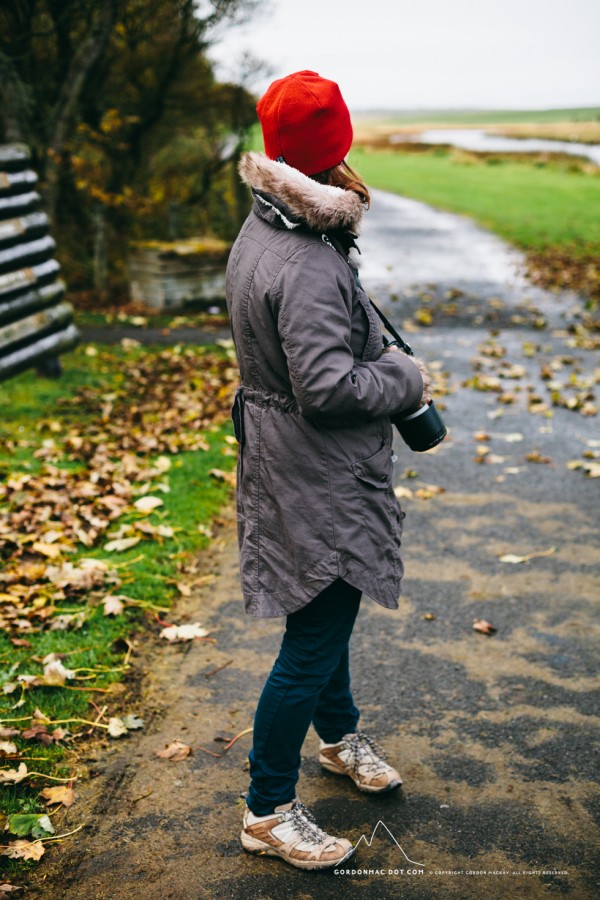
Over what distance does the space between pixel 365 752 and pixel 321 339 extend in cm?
156

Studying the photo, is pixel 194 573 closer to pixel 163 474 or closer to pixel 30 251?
pixel 163 474

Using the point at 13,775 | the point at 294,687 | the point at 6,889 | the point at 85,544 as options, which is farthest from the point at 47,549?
the point at 294,687

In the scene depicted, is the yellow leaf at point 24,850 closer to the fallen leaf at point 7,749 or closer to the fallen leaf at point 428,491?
the fallen leaf at point 7,749

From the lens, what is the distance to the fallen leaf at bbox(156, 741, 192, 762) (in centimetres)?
306

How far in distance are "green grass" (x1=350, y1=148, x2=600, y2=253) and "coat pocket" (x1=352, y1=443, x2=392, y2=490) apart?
1257 centimetres

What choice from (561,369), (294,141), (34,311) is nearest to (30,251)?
(34,311)

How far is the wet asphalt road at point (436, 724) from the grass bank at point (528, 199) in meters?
2.15

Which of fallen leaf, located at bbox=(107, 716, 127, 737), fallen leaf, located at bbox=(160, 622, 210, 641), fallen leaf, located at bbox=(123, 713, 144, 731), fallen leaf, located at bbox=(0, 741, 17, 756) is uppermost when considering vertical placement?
fallen leaf, located at bbox=(0, 741, 17, 756)

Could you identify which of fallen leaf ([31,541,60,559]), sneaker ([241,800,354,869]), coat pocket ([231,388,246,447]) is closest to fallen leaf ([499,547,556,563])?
sneaker ([241,800,354,869])

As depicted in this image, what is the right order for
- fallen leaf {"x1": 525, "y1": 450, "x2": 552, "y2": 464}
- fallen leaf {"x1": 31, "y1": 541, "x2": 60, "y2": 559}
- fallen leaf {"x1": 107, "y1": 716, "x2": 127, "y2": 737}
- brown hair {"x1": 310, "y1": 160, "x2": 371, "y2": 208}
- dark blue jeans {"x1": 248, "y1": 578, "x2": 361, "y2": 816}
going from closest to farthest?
brown hair {"x1": 310, "y1": 160, "x2": 371, "y2": 208}
dark blue jeans {"x1": 248, "y1": 578, "x2": 361, "y2": 816}
fallen leaf {"x1": 107, "y1": 716, "x2": 127, "y2": 737}
fallen leaf {"x1": 31, "y1": 541, "x2": 60, "y2": 559}
fallen leaf {"x1": 525, "y1": 450, "x2": 552, "y2": 464}

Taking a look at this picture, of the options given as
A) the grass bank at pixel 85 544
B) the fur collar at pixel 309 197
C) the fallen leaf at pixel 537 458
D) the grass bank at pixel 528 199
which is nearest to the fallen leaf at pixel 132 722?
the grass bank at pixel 85 544

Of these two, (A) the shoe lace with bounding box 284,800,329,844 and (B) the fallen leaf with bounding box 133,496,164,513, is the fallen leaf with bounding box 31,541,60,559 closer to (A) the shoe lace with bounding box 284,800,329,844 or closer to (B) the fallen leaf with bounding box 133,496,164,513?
(B) the fallen leaf with bounding box 133,496,164,513

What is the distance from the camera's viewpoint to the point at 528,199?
23.8 m

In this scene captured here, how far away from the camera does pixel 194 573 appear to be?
4430 mm
